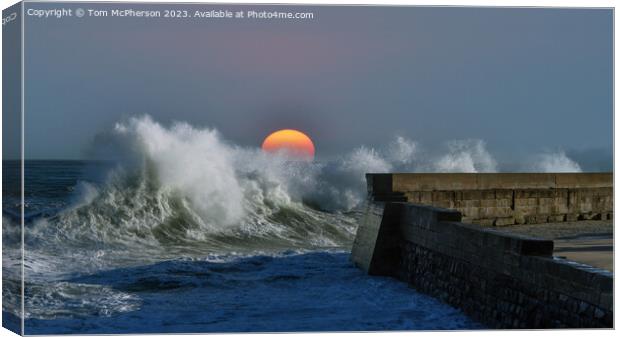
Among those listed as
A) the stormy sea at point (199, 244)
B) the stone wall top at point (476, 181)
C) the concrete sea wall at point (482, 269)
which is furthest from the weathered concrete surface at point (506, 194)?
the stormy sea at point (199, 244)

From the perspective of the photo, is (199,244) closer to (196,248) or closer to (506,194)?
(196,248)

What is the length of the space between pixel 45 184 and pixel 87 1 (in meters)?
22.4

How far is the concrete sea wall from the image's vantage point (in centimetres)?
801

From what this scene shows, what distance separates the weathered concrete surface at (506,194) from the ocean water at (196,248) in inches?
60.5

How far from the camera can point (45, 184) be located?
30.5 m

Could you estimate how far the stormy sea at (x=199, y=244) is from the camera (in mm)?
10141

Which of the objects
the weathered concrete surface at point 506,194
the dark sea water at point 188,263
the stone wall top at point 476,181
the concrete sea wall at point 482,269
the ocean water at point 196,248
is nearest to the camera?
the concrete sea wall at point 482,269

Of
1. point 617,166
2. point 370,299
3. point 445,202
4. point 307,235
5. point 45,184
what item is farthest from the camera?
point 45,184

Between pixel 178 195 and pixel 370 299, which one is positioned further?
pixel 178 195

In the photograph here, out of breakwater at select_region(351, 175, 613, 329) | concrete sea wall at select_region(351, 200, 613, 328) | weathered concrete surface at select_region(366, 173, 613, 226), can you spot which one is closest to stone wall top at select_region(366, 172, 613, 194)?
weathered concrete surface at select_region(366, 173, 613, 226)

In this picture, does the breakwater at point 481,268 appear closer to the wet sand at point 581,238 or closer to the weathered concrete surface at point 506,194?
the weathered concrete surface at point 506,194

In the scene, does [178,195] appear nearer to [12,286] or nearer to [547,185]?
[547,185]

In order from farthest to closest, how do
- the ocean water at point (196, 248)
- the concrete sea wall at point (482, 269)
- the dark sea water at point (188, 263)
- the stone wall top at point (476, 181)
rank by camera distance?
→ the stone wall top at point (476, 181) → the ocean water at point (196, 248) → the dark sea water at point (188, 263) → the concrete sea wall at point (482, 269)

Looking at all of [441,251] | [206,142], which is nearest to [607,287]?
[441,251]
